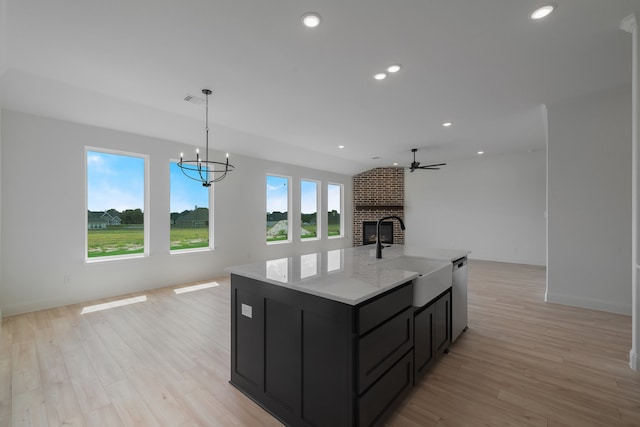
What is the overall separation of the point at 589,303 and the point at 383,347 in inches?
159

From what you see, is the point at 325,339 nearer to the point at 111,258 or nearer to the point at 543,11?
the point at 543,11

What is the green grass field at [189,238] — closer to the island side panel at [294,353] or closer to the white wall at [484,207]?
the island side panel at [294,353]

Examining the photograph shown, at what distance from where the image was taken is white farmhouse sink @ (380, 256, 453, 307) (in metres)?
1.95

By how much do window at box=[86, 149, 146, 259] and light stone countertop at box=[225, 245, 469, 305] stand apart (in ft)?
12.7

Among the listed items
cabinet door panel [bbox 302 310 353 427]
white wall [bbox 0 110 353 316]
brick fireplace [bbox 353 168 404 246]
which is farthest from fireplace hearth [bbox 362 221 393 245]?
cabinet door panel [bbox 302 310 353 427]

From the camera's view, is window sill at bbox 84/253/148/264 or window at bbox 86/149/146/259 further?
window at bbox 86/149/146/259

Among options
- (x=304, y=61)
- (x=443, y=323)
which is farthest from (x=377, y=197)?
(x=443, y=323)

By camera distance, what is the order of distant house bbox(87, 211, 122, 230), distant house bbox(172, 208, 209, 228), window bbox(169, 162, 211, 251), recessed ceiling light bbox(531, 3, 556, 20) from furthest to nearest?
distant house bbox(172, 208, 209, 228), window bbox(169, 162, 211, 251), distant house bbox(87, 211, 122, 230), recessed ceiling light bbox(531, 3, 556, 20)

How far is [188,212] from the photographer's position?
580cm

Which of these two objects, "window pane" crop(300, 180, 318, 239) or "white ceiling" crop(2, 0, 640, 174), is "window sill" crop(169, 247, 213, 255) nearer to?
"white ceiling" crop(2, 0, 640, 174)

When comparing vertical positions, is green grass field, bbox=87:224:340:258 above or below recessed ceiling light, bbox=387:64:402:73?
below

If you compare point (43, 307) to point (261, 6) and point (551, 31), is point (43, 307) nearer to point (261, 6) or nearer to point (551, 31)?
point (261, 6)

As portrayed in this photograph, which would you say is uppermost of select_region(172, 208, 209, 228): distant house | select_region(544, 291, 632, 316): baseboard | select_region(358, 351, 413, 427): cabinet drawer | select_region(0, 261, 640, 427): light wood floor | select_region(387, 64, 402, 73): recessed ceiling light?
select_region(387, 64, 402, 73): recessed ceiling light

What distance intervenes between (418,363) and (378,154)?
590 cm
